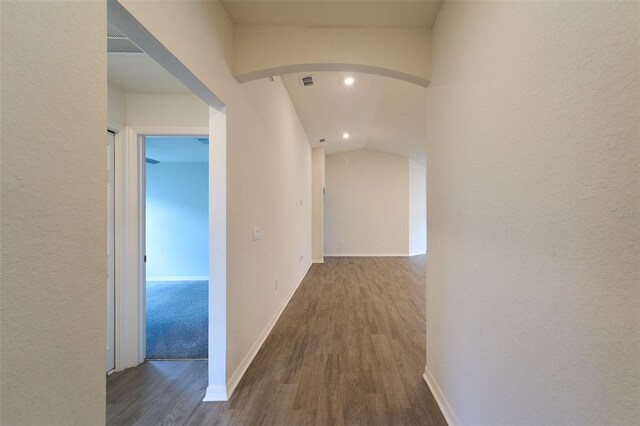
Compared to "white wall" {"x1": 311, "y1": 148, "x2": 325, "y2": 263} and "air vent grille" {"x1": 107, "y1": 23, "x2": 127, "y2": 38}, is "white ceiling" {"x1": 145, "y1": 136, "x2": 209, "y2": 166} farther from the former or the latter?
"white wall" {"x1": 311, "y1": 148, "x2": 325, "y2": 263}

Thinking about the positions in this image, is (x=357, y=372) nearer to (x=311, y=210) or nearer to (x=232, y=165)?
(x=232, y=165)

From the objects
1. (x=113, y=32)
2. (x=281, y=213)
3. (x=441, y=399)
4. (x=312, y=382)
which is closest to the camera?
(x=113, y=32)

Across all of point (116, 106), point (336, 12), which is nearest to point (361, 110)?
point (336, 12)

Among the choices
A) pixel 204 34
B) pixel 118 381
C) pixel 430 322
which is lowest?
pixel 118 381

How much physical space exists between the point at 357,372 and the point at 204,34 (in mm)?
2652

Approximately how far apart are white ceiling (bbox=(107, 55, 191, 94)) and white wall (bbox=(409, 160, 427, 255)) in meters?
7.64

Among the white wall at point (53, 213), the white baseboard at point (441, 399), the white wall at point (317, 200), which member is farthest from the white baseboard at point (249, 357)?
the white wall at point (317, 200)

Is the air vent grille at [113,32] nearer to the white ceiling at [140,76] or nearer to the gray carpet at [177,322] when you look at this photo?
the white ceiling at [140,76]

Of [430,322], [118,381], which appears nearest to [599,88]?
[430,322]

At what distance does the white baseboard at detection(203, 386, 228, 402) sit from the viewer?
5.98 ft

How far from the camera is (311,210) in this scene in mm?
7051

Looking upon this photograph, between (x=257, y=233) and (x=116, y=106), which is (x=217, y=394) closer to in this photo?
(x=257, y=233)

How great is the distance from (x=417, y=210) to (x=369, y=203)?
171cm

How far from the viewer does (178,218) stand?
5500mm
